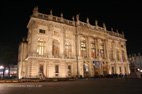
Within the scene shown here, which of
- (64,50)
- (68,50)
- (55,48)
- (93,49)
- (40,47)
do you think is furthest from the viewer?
(93,49)

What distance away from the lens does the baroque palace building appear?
31.2m

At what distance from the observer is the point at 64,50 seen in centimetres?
3528

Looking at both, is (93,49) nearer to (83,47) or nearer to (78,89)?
(83,47)

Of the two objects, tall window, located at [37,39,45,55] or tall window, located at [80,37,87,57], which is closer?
tall window, located at [37,39,45,55]

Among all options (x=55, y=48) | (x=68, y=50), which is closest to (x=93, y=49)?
(x=68, y=50)

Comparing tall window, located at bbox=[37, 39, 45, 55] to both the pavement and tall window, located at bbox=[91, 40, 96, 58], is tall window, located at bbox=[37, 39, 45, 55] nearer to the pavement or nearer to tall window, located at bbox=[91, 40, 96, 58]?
tall window, located at bbox=[91, 40, 96, 58]

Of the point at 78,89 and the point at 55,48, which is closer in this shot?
the point at 78,89

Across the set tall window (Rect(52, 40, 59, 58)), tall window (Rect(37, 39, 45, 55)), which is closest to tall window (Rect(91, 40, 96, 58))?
tall window (Rect(52, 40, 59, 58))

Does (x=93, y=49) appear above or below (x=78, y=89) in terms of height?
above

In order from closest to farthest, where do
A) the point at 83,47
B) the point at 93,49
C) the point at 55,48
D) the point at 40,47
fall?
the point at 40,47 < the point at 55,48 < the point at 83,47 < the point at 93,49

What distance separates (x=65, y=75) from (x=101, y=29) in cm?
2050

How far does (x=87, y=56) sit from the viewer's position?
39156 millimetres

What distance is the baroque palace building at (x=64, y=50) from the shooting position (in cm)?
3119

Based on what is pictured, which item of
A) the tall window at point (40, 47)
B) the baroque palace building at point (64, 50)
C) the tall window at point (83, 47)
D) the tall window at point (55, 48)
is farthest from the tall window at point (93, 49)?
the tall window at point (40, 47)
